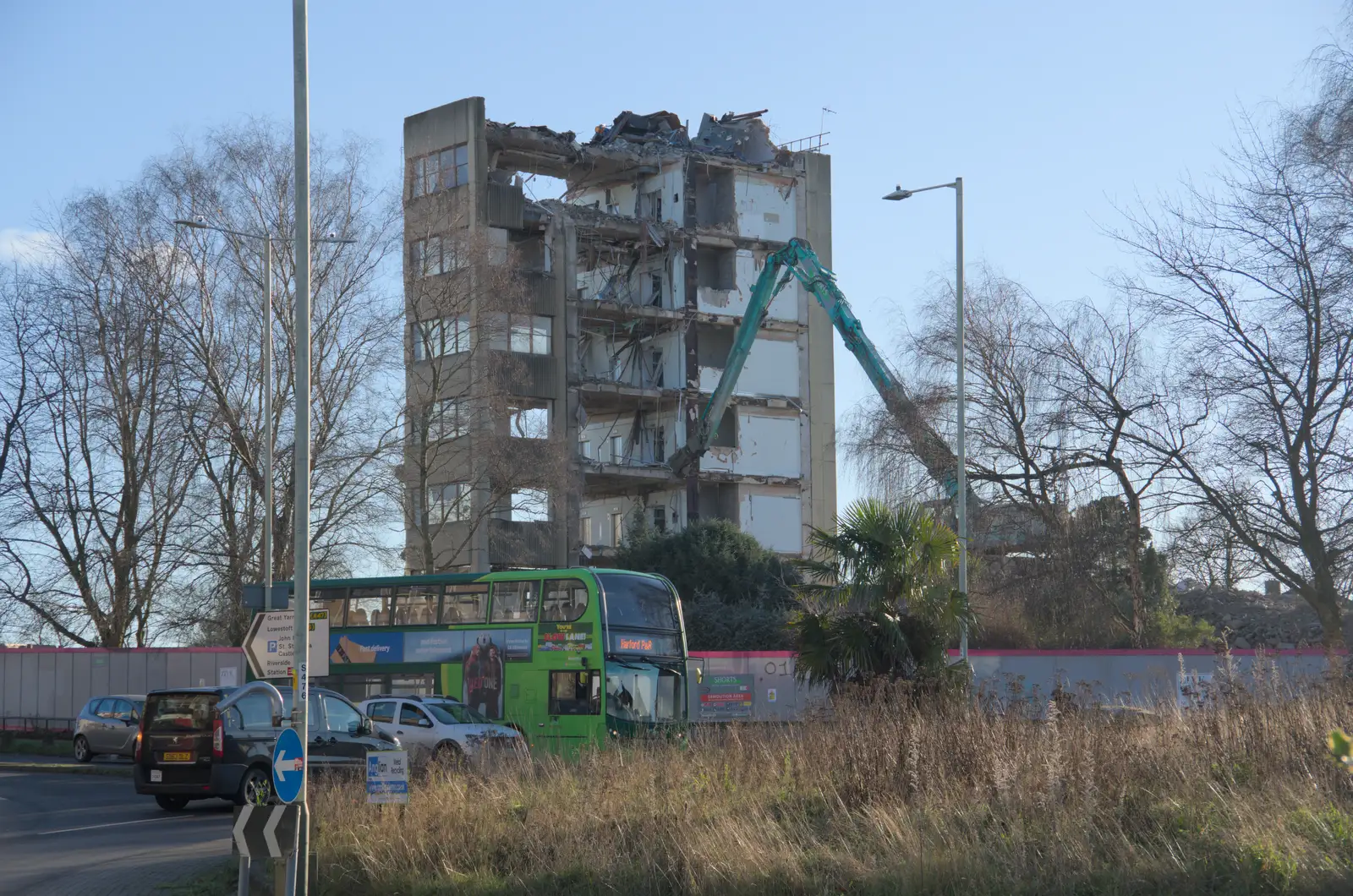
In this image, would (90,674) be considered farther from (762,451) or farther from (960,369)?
(762,451)

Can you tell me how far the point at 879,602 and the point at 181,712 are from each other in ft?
35.6

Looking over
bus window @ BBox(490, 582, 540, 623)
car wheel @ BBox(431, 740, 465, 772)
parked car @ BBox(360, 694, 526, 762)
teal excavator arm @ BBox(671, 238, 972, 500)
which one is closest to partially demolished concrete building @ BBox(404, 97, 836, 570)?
teal excavator arm @ BBox(671, 238, 972, 500)

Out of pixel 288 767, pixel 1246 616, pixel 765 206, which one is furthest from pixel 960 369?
pixel 765 206

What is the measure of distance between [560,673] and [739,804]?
42.5 ft

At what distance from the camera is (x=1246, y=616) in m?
51.7

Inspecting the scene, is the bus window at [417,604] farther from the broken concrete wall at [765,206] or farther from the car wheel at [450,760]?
the broken concrete wall at [765,206]

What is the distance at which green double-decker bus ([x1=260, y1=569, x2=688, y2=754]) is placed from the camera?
25766 millimetres

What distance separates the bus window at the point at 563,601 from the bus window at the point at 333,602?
605cm

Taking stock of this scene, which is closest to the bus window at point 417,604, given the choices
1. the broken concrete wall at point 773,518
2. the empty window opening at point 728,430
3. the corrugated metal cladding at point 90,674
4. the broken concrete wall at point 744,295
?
the corrugated metal cladding at point 90,674

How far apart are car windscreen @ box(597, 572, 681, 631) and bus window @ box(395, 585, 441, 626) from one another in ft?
15.5

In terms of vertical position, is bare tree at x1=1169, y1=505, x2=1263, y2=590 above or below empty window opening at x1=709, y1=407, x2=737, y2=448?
below

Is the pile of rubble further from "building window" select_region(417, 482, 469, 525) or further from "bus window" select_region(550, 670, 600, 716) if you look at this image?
"bus window" select_region(550, 670, 600, 716)

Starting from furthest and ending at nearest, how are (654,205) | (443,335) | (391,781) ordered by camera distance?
1. (654,205)
2. (443,335)
3. (391,781)

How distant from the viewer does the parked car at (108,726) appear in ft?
117
